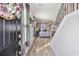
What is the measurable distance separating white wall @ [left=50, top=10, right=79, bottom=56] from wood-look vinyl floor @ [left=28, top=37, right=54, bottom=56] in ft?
0.25

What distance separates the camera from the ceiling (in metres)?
2.06

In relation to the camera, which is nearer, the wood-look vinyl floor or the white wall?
the white wall

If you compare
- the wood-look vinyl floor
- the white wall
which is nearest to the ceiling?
the white wall

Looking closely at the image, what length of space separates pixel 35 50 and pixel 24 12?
595 mm

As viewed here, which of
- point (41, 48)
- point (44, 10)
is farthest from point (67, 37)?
point (44, 10)

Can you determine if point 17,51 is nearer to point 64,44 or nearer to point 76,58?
point 64,44

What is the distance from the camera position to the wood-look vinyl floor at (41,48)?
6.78 feet

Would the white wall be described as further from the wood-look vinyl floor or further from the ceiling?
the ceiling

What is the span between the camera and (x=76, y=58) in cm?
194

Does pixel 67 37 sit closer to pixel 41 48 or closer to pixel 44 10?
pixel 41 48

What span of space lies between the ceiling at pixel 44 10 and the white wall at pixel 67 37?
0.62 ft

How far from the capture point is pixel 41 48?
2.12 metres

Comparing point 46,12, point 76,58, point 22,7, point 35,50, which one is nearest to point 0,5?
point 22,7

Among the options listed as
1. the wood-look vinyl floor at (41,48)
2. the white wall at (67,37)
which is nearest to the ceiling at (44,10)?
the white wall at (67,37)
